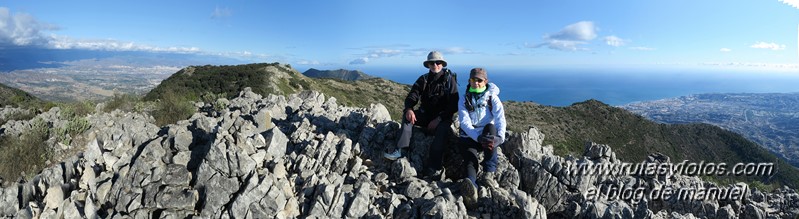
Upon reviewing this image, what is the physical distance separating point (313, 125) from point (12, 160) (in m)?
8.08

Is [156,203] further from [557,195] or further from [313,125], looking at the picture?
[557,195]

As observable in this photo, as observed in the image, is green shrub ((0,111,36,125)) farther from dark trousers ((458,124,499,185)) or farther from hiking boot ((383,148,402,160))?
dark trousers ((458,124,499,185))

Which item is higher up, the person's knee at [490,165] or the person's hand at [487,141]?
the person's hand at [487,141]

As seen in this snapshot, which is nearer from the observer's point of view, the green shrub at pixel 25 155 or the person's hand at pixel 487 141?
the person's hand at pixel 487 141

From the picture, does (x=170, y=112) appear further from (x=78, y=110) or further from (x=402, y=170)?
(x=402, y=170)

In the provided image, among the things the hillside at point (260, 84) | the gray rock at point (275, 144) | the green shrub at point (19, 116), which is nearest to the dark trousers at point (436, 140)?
the gray rock at point (275, 144)

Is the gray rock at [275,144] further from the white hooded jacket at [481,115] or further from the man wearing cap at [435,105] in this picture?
the white hooded jacket at [481,115]

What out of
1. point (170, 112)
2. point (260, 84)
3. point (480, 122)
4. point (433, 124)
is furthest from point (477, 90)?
point (260, 84)

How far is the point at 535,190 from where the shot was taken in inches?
362

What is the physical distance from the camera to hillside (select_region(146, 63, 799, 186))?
61500 millimetres

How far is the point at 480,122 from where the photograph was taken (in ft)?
29.1

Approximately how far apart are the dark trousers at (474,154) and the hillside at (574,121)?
4956 centimetres

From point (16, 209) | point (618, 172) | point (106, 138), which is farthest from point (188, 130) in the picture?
point (618, 172)

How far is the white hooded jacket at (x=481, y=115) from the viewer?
866 cm
